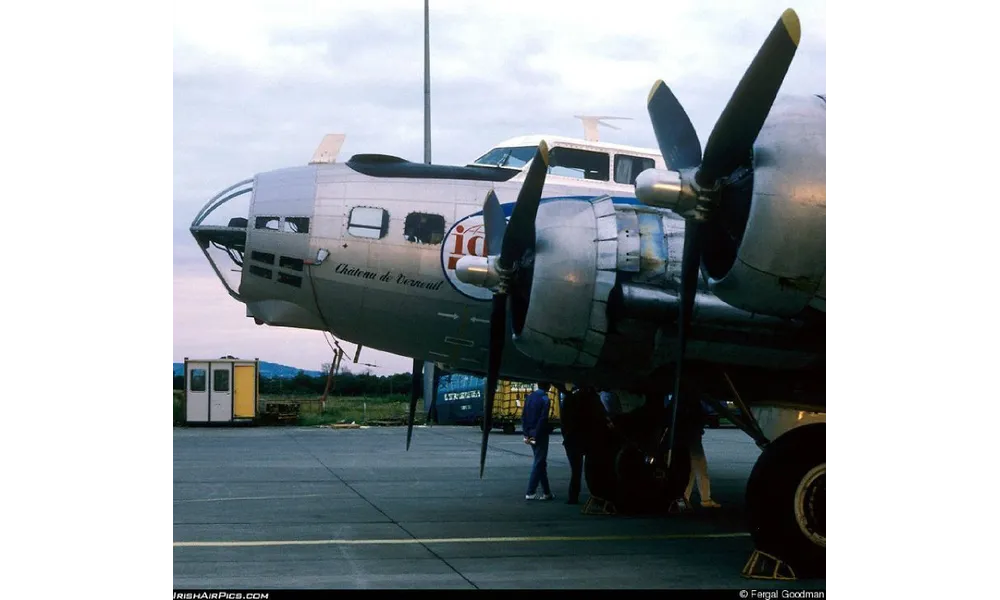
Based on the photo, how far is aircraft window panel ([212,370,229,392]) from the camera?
130 ft

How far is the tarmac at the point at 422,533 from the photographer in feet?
33.2

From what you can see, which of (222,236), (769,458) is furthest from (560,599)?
(222,236)

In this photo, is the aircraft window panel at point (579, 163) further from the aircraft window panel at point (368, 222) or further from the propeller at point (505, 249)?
the aircraft window panel at point (368, 222)

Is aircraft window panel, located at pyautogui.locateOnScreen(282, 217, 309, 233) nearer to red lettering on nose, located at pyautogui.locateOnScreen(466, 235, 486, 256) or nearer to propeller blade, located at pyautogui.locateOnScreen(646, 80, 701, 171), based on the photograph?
red lettering on nose, located at pyautogui.locateOnScreen(466, 235, 486, 256)

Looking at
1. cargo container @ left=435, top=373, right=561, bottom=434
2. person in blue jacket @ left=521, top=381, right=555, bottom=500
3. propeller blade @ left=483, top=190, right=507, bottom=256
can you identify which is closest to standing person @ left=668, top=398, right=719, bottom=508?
person in blue jacket @ left=521, top=381, right=555, bottom=500

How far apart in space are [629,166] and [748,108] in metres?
5.90

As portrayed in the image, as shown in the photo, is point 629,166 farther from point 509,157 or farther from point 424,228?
point 424,228

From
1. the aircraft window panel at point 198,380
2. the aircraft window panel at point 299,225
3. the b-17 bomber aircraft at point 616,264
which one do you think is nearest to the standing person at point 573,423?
the b-17 bomber aircraft at point 616,264

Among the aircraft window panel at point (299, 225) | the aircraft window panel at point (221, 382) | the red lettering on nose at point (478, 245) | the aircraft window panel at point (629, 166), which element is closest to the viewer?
the aircraft window panel at point (299, 225)

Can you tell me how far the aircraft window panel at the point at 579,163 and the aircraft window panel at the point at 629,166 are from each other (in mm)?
170

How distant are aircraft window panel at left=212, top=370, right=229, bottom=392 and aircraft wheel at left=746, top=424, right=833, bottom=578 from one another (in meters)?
32.7

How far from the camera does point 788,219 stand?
8.45 metres
